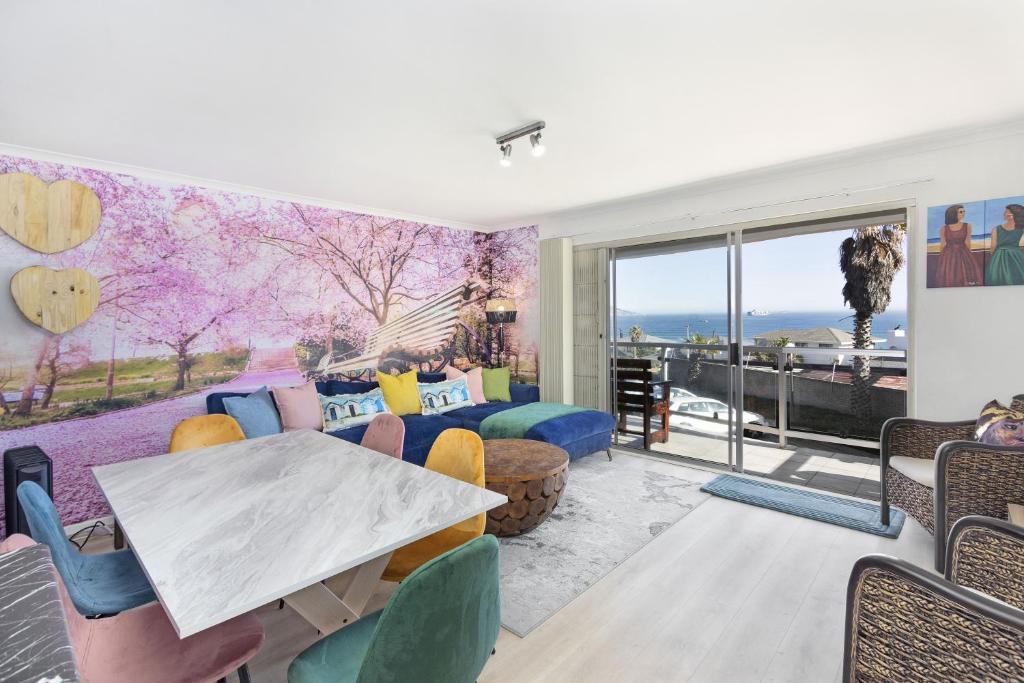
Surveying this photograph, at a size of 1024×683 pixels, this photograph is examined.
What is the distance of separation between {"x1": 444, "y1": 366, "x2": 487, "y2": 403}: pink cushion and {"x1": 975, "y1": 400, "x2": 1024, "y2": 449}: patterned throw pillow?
3937 mm

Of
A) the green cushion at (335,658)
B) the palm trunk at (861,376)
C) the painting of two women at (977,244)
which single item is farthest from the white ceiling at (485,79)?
the palm trunk at (861,376)

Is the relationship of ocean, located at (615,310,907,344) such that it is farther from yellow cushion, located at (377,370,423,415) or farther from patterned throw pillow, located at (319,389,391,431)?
patterned throw pillow, located at (319,389,391,431)

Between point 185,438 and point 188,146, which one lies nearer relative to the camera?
point 185,438

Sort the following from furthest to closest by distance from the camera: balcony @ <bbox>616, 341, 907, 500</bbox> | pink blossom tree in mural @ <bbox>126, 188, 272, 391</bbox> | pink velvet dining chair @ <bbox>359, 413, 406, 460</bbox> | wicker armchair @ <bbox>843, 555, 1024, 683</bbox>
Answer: balcony @ <bbox>616, 341, 907, 500</bbox>
pink blossom tree in mural @ <bbox>126, 188, 272, 391</bbox>
pink velvet dining chair @ <bbox>359, 413, 406, 460</bbox>
wicker armchair @ <bbox>843, 555, 1024, 683</bbox>

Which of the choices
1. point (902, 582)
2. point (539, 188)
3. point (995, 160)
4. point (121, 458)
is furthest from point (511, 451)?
point (995, 160)

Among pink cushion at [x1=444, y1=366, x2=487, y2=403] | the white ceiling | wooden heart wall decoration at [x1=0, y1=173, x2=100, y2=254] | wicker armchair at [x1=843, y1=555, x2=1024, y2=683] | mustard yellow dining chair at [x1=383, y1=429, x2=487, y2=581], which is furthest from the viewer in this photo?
pink cushion at [x1=444, y1=366, x2=487, y2=403]

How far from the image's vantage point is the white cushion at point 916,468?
9.16ft

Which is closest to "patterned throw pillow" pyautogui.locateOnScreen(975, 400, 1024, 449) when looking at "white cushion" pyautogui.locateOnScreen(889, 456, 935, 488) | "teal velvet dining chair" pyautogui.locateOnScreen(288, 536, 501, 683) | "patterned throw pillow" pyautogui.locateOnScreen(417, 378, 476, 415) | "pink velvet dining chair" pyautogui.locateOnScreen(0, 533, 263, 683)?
"white cushion" pyautogui.locateOnScreen(889, 456, 935, 488)

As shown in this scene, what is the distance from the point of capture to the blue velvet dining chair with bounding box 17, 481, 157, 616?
1.51m

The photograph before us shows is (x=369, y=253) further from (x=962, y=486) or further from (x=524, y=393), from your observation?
(x=962, y=486)

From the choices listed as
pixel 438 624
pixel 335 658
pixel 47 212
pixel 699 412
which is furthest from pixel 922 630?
pixel 47 212

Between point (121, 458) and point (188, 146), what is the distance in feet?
7.52

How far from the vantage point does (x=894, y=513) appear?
3441 mm

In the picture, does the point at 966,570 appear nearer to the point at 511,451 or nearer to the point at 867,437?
the point at 511,451
